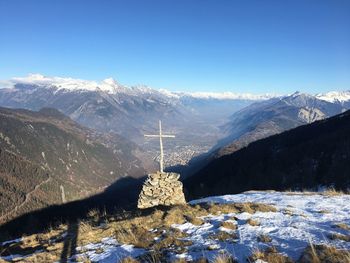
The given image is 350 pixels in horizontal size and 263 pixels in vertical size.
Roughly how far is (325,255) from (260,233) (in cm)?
383

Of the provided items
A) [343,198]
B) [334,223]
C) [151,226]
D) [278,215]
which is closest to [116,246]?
[151,226]

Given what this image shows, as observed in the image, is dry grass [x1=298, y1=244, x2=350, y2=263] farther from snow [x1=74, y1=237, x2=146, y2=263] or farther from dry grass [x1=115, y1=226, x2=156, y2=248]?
dry grass [x1=115, y1=226, x2=156, y2=248]

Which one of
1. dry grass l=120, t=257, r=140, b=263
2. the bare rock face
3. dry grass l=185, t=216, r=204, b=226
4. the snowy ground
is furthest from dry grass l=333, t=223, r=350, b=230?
the bare rock face

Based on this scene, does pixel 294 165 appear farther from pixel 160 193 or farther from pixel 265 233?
pixel 265 233

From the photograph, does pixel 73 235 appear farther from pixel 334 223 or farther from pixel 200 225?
pixel 334 223

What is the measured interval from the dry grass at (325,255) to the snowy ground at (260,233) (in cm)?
39

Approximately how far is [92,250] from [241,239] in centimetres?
588

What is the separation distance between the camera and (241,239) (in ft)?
47.5

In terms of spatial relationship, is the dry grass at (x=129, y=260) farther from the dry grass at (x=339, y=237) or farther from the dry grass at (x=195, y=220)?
the dry grass at (x=339, y=237)

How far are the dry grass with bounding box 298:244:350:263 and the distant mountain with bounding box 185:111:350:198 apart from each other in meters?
47.6

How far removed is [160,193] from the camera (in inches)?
1243

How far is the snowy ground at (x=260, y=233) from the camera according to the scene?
1313 centimetres

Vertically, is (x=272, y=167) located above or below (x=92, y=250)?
below

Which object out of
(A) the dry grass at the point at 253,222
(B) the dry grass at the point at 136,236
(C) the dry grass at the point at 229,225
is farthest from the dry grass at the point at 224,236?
(B) the dry grass at the point at 136,236
